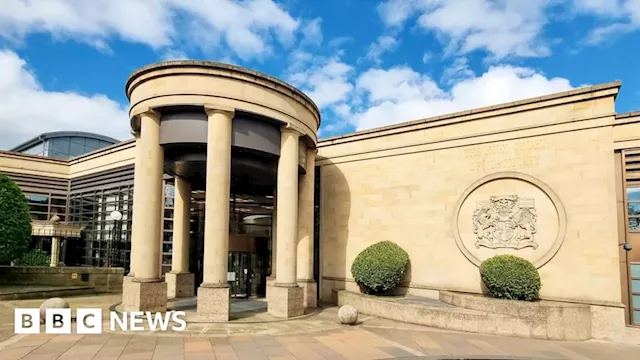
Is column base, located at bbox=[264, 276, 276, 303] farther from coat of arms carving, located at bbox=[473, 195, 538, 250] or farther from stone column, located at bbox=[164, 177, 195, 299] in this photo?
coat of arms carving, located at bbox=[473, 195, 538, 250]

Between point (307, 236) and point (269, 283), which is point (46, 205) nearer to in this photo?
point (269, 283)

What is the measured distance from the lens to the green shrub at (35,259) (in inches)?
1016

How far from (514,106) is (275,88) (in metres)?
9.05

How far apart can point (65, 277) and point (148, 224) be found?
10.2m

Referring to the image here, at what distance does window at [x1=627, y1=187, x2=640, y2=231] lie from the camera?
51.8 feet

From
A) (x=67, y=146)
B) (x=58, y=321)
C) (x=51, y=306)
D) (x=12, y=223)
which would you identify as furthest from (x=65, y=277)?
(x=67, y=146)

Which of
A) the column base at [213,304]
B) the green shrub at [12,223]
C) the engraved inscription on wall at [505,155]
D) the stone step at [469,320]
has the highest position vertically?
the engraved inscription on wall at [505,155]

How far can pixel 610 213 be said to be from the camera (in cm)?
1398

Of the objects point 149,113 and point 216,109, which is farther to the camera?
point 149,113

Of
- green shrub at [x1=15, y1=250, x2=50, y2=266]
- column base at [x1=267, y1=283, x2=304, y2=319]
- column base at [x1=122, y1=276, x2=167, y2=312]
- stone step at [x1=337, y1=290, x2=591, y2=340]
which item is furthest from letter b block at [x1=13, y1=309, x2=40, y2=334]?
green shrub at [x1=15, y1=250, x2=50, y2=266]

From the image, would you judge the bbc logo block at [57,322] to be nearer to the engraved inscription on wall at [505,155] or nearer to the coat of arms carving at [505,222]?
the coat of arms carving at [505,222]

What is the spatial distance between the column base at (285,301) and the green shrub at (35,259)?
19.0 m

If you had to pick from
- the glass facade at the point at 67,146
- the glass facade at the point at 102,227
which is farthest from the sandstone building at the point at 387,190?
the glass facade at the point at 67,146

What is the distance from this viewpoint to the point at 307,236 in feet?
59.9
